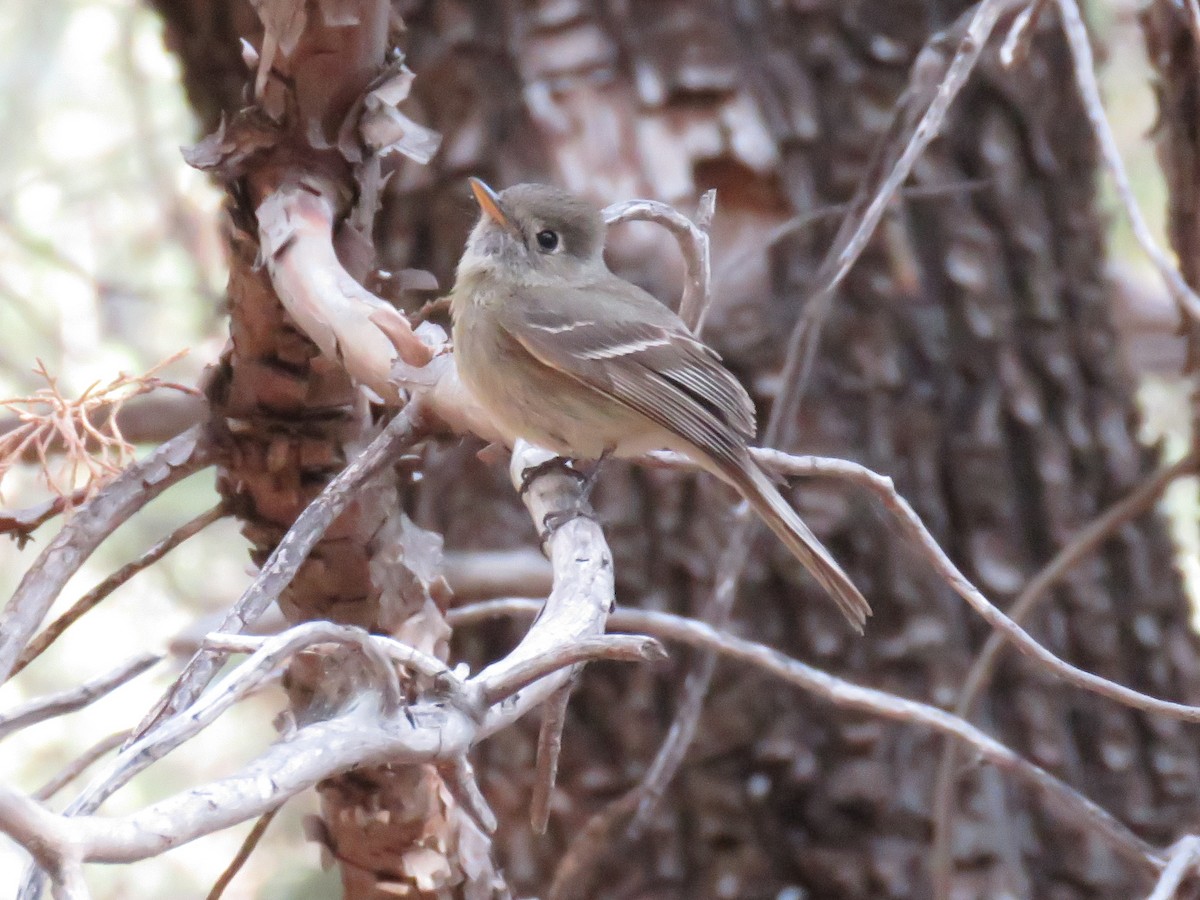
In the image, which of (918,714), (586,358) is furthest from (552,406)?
(918,714)

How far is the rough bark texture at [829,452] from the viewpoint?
136 inches

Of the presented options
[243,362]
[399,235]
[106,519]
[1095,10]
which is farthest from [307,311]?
[1095,10]

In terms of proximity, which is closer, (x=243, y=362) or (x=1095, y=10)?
(x=243, y=362)

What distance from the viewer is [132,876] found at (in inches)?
266

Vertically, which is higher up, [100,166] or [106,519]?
[106,519]

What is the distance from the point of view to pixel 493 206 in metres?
3.08

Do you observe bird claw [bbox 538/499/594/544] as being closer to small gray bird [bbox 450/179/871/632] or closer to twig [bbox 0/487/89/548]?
small gray bird [bbox 450/179/871/632]

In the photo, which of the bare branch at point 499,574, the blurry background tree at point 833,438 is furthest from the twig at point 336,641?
the blurry background tree at point 833,438

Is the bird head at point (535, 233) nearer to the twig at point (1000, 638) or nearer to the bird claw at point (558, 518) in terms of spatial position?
the bird claw at point (558, 518)

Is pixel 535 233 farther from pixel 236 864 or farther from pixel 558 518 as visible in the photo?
pixel 236 864

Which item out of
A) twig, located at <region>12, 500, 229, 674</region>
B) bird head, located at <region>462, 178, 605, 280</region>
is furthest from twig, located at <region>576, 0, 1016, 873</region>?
twig, located at <region>12, 500, 229, 674</region>

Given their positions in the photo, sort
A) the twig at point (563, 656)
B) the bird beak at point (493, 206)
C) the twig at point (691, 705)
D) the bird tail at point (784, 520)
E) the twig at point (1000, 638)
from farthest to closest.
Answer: the bird beak at point (493, 206)
the twig at point (1000, 638)
the twig at point (691, 705)
the bird tail at point (784, 520)
the twig at point (563, 656)

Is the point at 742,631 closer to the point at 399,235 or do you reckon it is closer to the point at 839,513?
the point at 839,513

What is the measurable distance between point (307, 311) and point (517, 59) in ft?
5.74
